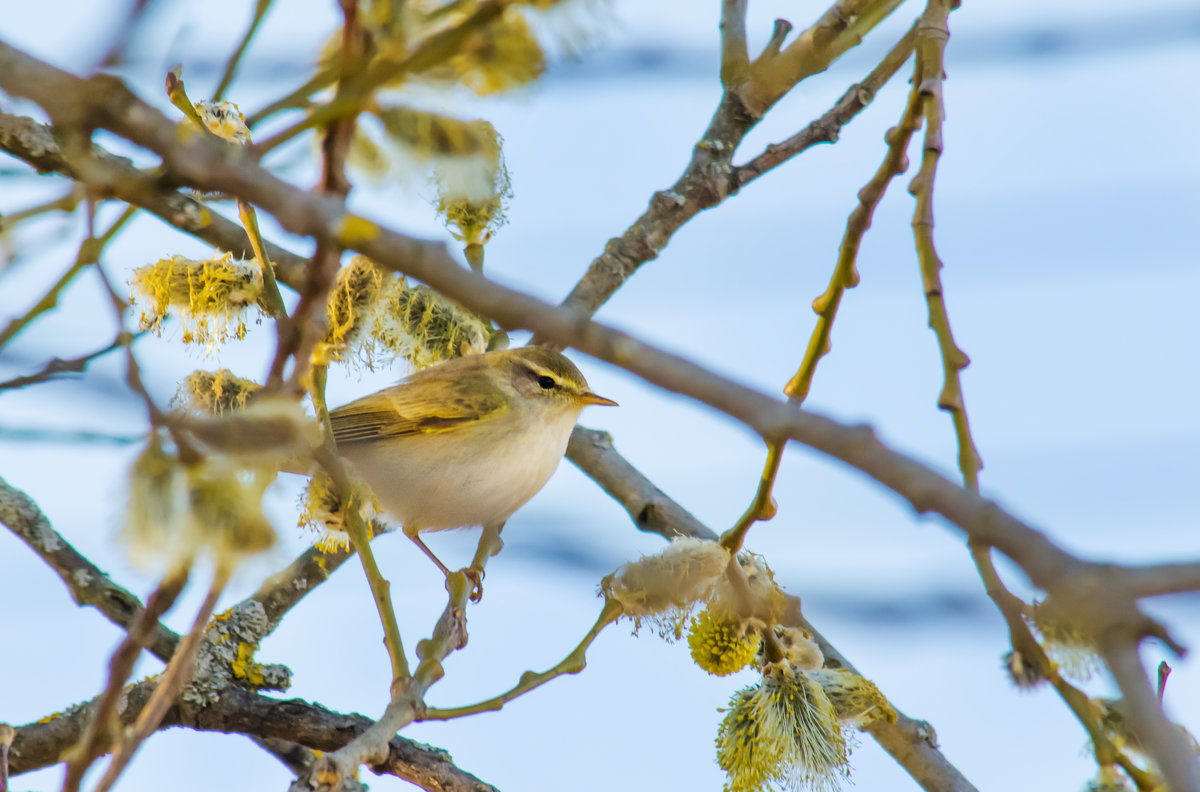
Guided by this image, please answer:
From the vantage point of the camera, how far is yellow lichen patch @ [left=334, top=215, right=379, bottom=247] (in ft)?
3.42

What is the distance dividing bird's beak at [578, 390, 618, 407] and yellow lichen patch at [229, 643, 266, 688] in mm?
1802

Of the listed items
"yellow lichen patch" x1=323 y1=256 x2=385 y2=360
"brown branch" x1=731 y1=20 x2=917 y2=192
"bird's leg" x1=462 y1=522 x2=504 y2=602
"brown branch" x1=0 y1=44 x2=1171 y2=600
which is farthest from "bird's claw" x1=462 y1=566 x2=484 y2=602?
"brown branch" x1=0 y1=44 x2=1171 y2=600

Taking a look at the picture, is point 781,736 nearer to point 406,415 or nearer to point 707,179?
point 707,179

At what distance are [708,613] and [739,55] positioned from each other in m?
2.02

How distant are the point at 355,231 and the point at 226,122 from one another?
5.73 ft

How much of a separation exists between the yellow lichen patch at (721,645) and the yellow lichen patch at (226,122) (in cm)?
159

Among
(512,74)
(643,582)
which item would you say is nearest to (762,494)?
(643,582)

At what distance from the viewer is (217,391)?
278 cm

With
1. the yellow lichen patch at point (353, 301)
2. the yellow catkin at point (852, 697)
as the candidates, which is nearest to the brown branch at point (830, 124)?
the yellow lichen patch at point (353, 301)

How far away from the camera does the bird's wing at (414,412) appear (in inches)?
184

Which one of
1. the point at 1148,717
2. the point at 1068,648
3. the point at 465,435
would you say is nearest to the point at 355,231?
the point at 1148,717

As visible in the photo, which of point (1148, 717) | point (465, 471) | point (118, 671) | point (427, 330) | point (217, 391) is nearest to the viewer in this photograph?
point (1148, 717)

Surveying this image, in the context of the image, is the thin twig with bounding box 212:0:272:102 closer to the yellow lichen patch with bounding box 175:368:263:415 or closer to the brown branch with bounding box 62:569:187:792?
the brown branch with bounding box 62:569:187:792

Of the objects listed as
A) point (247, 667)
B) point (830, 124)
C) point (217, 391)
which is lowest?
point (247, 667)
